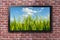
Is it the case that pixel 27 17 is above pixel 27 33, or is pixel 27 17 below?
above

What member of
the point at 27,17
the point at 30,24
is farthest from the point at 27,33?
the point at 27,17

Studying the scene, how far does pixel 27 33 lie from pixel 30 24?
250mm

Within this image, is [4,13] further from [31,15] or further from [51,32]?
[51,32]

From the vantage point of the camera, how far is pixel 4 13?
6039mm

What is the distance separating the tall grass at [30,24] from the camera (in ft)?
19.8

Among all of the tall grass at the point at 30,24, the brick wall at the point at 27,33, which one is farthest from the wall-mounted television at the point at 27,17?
the brick wall at the point at 27,33

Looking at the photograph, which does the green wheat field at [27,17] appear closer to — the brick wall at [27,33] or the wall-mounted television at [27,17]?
the wall-mounted television at [27,17]

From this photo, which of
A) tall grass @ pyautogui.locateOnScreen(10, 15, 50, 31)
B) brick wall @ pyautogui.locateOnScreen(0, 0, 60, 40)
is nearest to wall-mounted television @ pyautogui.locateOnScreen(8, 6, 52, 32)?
tall grass @ pyautogui.locateOnScreen(10, 15, 50, 31)

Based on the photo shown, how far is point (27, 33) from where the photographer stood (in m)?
6.05

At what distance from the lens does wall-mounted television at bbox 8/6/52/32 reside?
603cm

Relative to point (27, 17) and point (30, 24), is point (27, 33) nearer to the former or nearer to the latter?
point (30, 24)

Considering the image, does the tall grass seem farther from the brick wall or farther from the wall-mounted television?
the brick wall

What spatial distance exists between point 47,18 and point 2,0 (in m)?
1.28

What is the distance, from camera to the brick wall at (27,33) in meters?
6.04
